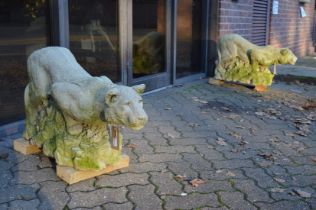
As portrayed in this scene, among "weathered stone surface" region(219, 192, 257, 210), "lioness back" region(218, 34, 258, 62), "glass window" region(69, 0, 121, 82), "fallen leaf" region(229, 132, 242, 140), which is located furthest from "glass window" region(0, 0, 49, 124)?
"lioness back" region(218, 34, 258, 62)

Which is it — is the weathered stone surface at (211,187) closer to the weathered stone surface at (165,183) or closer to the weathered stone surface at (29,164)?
the weathered stone surface at (165,183)

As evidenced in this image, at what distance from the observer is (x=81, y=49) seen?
14.5 ft

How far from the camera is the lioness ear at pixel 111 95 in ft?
7.56

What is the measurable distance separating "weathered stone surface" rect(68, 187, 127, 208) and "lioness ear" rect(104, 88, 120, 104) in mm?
616

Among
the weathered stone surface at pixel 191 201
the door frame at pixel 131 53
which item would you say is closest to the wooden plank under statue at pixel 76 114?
the weathered stone surface at pixel 191 201

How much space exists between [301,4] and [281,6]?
238 centimetres

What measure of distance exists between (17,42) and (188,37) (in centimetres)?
328

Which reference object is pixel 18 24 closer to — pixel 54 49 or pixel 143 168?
pixel 54 49

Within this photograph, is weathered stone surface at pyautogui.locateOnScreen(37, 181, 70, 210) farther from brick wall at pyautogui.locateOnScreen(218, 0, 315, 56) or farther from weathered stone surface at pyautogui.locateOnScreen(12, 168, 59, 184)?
brick wall at pyautogui.locateOnScreen(218, 0, 315, 56)

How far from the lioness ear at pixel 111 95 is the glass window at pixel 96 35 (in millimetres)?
2082

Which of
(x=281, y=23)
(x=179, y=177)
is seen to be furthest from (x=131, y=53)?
(x=281, y=23)

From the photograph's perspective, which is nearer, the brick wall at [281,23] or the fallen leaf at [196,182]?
the fallen leaf at [196,182]

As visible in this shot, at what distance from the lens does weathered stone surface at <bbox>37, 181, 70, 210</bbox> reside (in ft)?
7.86

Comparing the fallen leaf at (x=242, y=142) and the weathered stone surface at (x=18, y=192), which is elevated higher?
the fallen leaf at (x=242, y=142)
